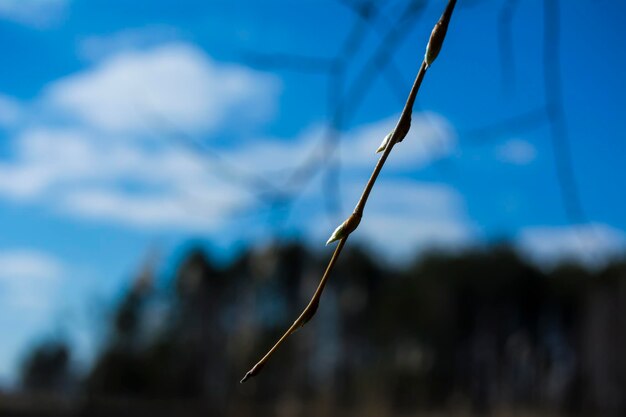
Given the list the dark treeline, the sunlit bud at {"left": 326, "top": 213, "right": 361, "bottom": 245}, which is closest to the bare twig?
the sunlit bud at {"left": 326, "top": 213, "right": 361, "bottom": 245}

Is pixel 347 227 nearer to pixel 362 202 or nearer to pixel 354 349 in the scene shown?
pixel 362 202

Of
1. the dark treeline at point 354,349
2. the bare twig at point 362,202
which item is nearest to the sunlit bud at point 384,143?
the bare twig at point 362,202

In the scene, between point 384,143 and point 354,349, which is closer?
point 384,143

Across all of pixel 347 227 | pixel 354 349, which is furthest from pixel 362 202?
pixel 354 349

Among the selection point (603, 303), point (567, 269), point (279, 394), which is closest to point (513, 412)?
point (603, 303)

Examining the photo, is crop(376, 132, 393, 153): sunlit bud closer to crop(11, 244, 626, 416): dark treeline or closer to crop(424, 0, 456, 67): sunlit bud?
crop(424, 0, 456, 67): sunlit bud

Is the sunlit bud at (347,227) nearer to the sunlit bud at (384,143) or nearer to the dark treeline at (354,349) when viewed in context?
the sunlit bud at (384,143)

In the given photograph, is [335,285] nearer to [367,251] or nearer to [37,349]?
[367,251]
